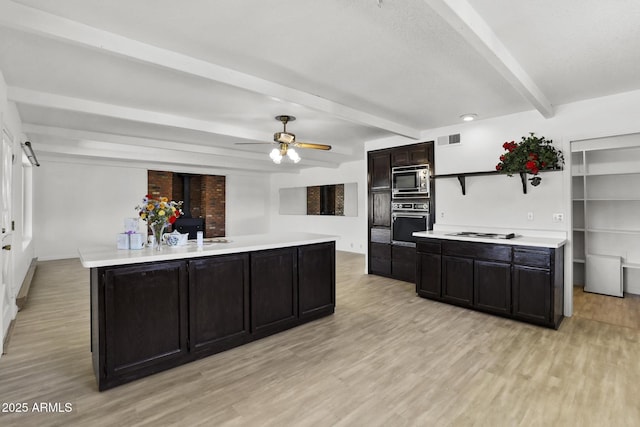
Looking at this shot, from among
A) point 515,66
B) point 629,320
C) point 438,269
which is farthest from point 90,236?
point 629,320

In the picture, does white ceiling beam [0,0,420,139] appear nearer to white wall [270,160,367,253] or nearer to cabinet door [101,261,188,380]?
cabinet door [101,261,188,380]

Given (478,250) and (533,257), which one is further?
(478,250)

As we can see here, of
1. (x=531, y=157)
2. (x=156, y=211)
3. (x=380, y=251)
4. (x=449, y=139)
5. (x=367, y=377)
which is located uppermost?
(x=449, y=139)

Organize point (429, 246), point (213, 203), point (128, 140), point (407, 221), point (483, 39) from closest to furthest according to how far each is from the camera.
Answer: point (483, 39) < point (429, 246) < point (407, 221) < point (128, 140) < point (213, 203)

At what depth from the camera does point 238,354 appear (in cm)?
284

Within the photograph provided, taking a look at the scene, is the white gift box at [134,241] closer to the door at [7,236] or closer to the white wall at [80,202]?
the door at [7,236]

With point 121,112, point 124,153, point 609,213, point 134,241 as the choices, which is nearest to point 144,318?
point 134,241

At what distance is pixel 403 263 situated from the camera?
17.7 feet

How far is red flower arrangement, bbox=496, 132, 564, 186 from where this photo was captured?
12.1 ft

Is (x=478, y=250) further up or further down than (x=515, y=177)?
further down

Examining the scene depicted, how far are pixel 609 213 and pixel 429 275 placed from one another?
9.54 feet

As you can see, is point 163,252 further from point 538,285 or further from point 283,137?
point 538,285

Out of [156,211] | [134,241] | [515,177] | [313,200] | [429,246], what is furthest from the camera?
[313,200]

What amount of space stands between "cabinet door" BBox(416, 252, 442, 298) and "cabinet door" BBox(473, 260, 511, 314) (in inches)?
18.8
